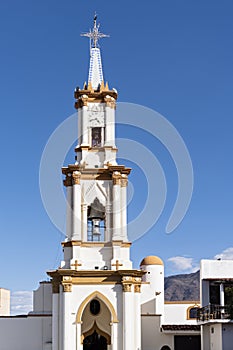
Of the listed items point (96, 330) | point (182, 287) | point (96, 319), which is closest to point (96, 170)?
point (96, 319)

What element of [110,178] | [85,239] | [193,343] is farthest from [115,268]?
[193,343]

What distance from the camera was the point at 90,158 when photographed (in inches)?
1647

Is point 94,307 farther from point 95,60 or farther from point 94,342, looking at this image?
point 95,60

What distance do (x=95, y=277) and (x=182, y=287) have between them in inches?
4134

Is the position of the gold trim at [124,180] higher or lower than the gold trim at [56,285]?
higher

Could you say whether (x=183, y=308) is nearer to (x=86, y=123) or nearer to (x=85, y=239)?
(x=85, y=239)

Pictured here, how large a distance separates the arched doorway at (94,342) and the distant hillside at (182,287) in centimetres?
9600

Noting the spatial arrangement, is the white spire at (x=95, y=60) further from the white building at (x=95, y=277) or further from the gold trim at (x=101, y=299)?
the gold trim at (x=101, y=299)

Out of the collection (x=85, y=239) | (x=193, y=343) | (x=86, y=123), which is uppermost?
(x=86, y=123)

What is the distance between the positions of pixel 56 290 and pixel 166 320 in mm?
11929

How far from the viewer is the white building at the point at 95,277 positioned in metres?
38.0

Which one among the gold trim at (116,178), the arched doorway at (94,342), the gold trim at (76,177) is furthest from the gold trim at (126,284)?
the gold trim at (76,177)

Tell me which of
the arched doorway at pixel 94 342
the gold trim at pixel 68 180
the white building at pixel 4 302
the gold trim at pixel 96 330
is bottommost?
the arched doorway at pixel 94 342

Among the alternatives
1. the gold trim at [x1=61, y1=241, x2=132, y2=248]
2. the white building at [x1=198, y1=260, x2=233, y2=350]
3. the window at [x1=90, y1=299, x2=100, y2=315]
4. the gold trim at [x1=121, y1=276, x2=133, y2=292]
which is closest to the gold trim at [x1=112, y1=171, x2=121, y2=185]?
the gold trim at [x1=61, y1=241, x2=132, y2=248]
